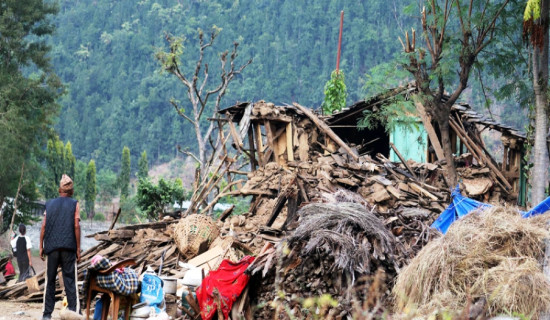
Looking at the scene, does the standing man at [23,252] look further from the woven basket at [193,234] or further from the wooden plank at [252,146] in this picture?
the wooden plank at [252,146]

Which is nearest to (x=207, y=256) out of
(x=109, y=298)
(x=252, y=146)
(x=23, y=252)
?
(x=109, y=298)

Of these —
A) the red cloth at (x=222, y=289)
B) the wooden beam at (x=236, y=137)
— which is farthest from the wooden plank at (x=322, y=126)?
the red cloth at (x=222, y=289)

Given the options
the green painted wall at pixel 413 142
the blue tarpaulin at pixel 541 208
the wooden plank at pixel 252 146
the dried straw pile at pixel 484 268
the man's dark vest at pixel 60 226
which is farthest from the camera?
the green painted wall at pixel 413 142

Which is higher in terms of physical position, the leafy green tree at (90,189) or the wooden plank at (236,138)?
the wooden plank at (236,138)

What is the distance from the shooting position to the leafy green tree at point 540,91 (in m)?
15.0

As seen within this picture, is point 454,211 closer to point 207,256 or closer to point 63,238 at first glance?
point 207,256

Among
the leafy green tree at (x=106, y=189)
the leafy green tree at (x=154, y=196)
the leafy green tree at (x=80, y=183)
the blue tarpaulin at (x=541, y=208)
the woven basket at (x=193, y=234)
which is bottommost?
the leafy green tree at (x=106, y=189)

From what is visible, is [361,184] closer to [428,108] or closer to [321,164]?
[321,164]

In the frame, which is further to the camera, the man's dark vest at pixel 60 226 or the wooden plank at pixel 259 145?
the wooden plank at pixel 259 145

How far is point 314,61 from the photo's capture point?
105188 mm

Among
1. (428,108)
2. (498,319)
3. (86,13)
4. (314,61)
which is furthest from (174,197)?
(86,13)

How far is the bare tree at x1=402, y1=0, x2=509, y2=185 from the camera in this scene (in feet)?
50.8

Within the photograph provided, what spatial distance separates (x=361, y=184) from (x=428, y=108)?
3.56 m

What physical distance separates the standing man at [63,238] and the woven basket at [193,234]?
4.34m
